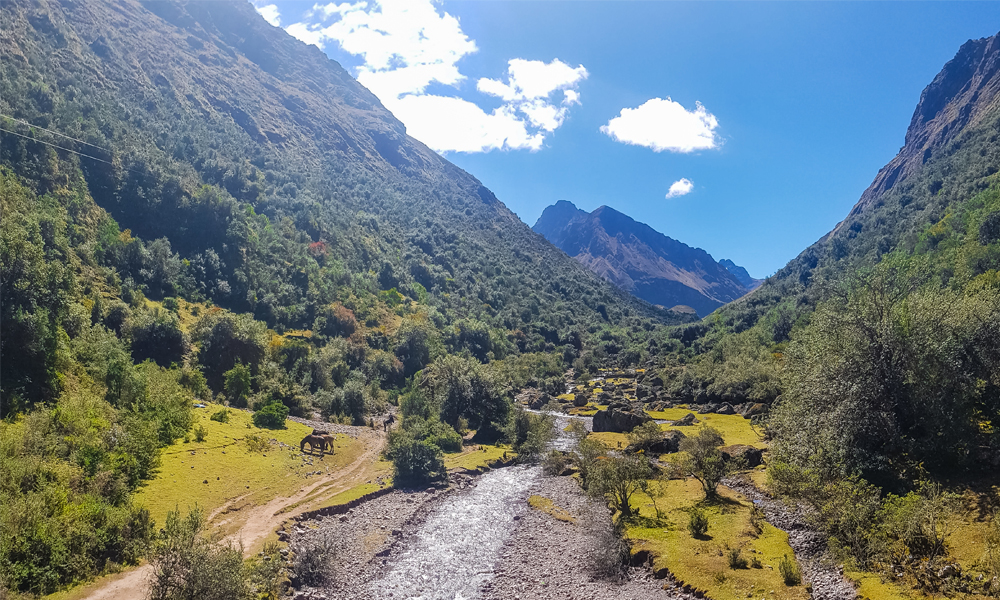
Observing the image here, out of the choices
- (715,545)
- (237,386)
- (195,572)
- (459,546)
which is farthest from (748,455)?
(237,386)

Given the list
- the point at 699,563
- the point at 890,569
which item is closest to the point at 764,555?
the point at 699,563

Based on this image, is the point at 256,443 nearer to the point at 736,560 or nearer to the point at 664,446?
the point at 736,560

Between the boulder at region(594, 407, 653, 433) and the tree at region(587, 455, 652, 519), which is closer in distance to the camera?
the tree at region(587, 455, 652, 519)

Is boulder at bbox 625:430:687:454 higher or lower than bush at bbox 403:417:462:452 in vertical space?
higher

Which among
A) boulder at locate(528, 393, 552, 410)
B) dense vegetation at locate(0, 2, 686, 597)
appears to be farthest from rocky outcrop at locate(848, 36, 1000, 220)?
boulder at locate(528, 393, 552, 410)

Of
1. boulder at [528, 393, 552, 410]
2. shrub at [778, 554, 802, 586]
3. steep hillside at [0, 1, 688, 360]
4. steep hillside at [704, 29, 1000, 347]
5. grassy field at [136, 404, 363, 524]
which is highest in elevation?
steep hillside at [704, 29, 1000, 347]

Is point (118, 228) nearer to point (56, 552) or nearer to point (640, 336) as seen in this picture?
point (56, 552)

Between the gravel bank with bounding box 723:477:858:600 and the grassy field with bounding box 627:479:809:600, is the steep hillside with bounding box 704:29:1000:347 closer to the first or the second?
the gravel bank with bounding box 723:477:858:600
